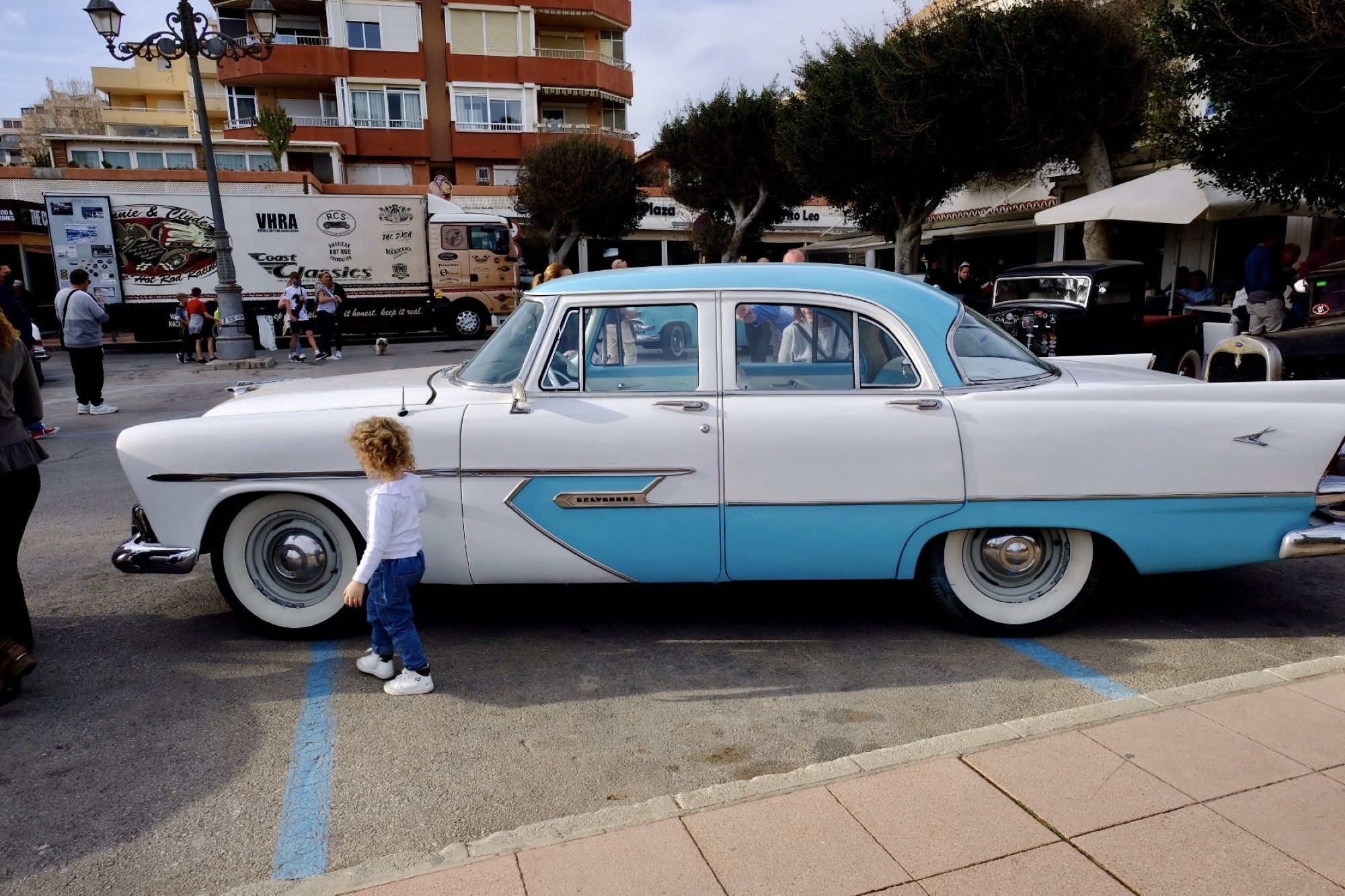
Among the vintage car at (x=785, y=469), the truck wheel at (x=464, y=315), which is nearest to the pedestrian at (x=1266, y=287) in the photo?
the vintage car at (x=785, y=469)

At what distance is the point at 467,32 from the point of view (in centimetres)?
3991

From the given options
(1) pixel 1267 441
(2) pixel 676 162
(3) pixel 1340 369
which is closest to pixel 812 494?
(1) pixel 1267 441

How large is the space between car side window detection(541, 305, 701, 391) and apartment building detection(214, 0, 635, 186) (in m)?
36.3

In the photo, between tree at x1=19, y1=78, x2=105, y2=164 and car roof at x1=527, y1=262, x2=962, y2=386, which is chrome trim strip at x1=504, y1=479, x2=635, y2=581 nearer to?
car roof at x1=527, y1=262, x2=962, y2=386

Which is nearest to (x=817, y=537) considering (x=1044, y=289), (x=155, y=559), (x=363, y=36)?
(x=155, y=559)

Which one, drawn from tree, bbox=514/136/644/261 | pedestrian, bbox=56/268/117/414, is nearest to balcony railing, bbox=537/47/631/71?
tree, bbox=514/136/644/261

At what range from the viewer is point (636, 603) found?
4719 mm

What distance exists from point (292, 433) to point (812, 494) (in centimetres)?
228

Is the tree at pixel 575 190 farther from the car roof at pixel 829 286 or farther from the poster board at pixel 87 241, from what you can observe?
the car roof at pixel 829 286

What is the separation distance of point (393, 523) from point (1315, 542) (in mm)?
3827

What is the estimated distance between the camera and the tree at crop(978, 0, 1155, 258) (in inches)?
576

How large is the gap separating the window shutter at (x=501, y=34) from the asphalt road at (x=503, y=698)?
39.7 m

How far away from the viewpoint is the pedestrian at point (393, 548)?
3.55 metres

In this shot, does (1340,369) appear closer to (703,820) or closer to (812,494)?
(812,494)
